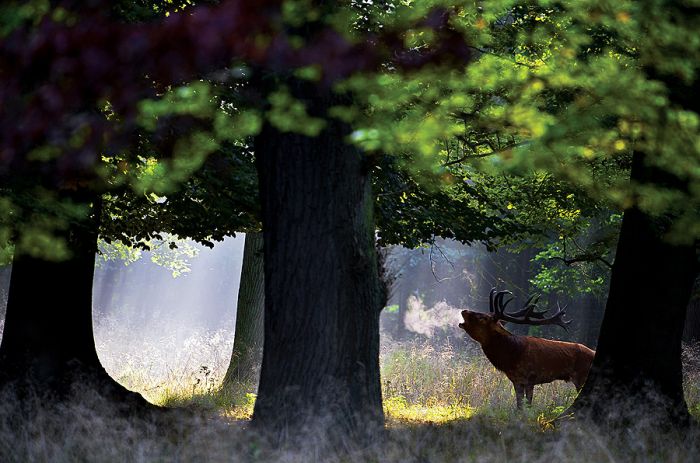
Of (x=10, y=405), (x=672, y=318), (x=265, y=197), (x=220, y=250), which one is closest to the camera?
(x=265, y=197)

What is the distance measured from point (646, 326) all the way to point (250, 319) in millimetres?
8458

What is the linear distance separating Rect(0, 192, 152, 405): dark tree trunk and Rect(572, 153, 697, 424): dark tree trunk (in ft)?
17.5

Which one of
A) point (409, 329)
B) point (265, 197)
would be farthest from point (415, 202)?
point (409, 329)

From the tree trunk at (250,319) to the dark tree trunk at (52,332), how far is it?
5246 millimetres

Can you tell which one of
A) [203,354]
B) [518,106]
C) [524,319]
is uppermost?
[518,106]

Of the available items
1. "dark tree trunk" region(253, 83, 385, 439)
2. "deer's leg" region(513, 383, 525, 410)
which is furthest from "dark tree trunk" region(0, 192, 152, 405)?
"deer's leg" region(513, 383, 525, 410)

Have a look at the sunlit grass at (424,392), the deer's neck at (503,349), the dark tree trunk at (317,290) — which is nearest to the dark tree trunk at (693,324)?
the sunlit grass at (424,392)

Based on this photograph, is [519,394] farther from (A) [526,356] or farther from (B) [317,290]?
(B) [317,290]

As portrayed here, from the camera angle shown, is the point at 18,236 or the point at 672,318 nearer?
the point at 18,236

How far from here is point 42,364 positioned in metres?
9.84

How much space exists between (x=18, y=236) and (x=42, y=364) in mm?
2335

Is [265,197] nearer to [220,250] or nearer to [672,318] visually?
[672,318]

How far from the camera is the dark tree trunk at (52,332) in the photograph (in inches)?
386

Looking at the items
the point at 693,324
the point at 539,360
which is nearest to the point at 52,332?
the point at 539,360
